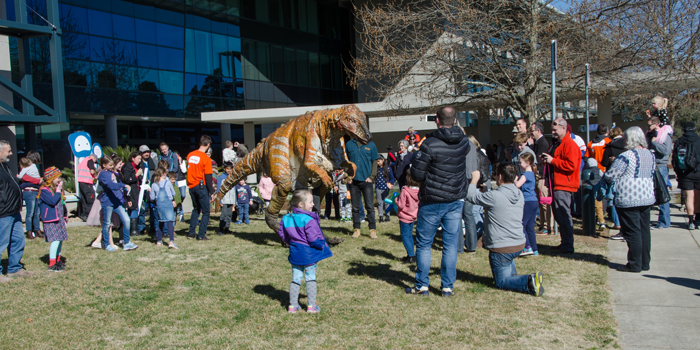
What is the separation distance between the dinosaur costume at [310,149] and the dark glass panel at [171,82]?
65.1 feet

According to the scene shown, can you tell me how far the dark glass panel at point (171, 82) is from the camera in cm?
2609

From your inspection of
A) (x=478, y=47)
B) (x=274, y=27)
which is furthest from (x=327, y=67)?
(x=478, y=47)

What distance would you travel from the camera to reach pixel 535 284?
5.09m

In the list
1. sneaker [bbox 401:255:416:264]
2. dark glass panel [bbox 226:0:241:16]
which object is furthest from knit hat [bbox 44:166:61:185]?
dark glass panel [bbox 226:0:241:16]

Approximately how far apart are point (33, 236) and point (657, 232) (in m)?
11.8

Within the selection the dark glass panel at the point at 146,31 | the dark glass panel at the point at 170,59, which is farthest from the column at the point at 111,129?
the dark glass panel at the point at 146,31

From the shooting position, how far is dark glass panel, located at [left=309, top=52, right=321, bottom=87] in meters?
33.8

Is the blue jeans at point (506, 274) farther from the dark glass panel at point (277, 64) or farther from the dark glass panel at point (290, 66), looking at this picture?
the dark glass panel at point (290, 66)

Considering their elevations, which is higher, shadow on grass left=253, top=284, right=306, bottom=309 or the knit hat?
the knit hat

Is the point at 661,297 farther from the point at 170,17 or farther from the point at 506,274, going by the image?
the point at 170,17

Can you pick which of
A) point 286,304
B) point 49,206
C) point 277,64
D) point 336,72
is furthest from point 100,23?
point 286,304

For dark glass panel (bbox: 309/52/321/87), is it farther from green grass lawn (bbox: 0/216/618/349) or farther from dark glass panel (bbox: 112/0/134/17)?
green grass lawn (bbox: 0/216/618/349)

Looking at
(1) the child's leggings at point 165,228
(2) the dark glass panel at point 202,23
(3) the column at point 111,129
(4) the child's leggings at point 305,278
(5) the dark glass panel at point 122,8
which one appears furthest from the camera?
(2) the dark glass panel at point 202,23

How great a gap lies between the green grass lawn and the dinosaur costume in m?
1.18
